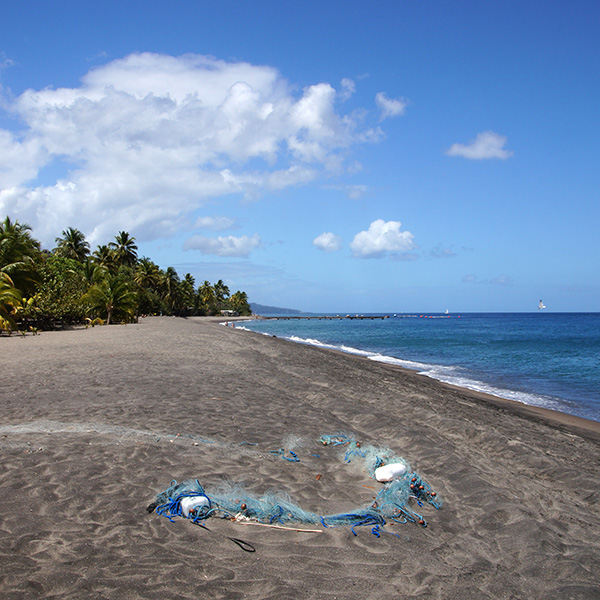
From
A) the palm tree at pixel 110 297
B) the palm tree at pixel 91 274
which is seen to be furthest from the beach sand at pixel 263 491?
the palm tree at pixel 91 274

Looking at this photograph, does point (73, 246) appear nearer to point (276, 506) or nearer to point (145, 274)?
point (145, 274)

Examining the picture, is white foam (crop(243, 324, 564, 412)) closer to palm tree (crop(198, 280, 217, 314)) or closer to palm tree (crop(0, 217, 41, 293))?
palm tree (crop(0, 217, 41, 293))

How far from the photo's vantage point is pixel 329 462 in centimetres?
594

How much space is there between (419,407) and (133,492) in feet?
24.2

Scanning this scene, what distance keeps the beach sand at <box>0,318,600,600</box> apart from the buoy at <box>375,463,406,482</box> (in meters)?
0.15

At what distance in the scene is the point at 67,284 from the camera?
35.0m

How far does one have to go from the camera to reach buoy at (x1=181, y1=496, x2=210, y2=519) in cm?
403

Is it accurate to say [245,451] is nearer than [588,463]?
Yes

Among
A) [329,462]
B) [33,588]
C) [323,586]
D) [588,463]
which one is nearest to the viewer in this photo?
[33,588]

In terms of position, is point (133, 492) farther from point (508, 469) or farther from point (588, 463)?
point (588, 463)

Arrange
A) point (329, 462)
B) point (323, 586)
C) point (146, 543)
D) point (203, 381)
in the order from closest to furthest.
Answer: point (323, 586)
point (146, 543)
point (329, 462)
point (203, 381)

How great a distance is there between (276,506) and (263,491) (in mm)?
564

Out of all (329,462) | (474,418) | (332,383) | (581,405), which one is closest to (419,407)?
(474,418)

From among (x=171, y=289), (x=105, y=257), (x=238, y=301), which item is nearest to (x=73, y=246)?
(x=105, y=257)
